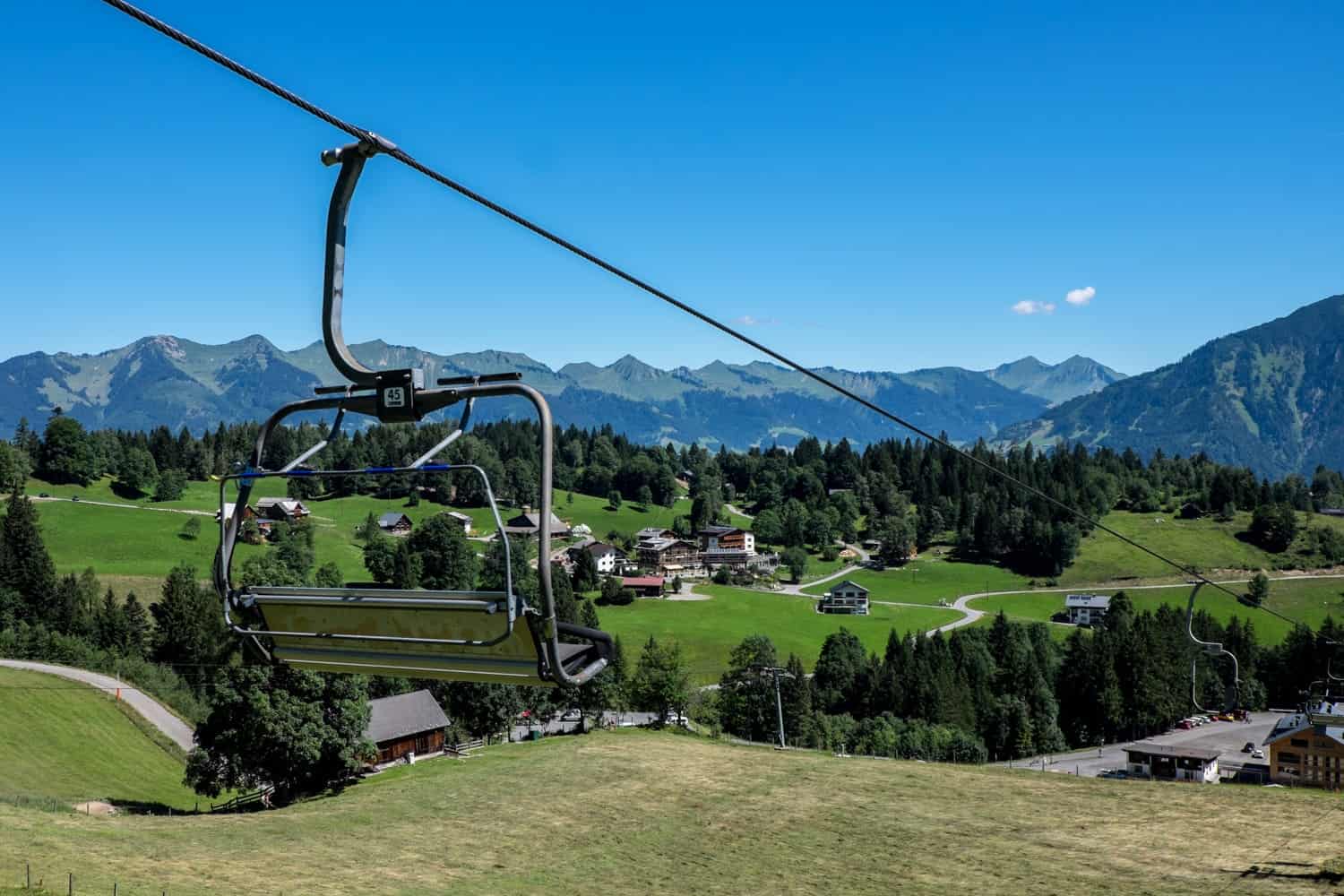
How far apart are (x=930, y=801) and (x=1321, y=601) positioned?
134 metres

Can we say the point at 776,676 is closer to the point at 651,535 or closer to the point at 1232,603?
the point at 1232,603

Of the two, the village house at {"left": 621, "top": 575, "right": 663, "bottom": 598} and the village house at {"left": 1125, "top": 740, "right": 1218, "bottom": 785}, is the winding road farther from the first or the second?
the village house at {"left": 1125, "top": 740, "right": 1218, "bottom": 785}

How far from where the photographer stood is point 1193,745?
88.9 meters

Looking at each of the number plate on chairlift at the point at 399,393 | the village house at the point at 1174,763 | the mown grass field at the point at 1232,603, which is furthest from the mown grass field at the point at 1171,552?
the number plate on chairlift at the point at 399,393

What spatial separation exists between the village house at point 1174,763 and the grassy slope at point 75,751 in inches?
2725

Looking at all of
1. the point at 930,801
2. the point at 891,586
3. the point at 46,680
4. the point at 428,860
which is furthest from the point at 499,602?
the point at 891,586

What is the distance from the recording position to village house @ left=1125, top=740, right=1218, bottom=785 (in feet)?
251

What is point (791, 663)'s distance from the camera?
9381cm

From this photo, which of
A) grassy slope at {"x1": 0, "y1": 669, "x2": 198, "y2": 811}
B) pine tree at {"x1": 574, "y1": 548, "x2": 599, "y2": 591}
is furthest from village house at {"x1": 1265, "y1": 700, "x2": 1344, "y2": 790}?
pine tree at {"x1": 574, "y1": 548, "x2": 599, "y2": 591}

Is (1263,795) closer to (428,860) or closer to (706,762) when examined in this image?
(706,762)

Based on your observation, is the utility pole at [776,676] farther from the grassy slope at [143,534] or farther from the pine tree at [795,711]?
the grassy slope at [143,534]

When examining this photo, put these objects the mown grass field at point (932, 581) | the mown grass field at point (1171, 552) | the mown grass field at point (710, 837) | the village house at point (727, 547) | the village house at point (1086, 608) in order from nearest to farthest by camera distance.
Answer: the mown grass field at point (710, 837), the village house at point (1086, 608), the mown grass field at point (932, 581), the mown grass field at point (1171, 552), the village house at point (727, 547)

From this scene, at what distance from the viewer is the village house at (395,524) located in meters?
161

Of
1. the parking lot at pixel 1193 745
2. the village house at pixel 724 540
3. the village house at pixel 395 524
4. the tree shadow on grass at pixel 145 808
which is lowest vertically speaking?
the parking lot at pixel 1193 745
